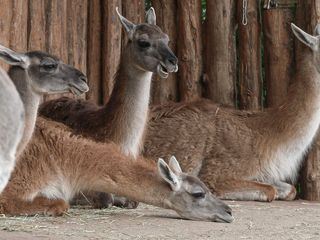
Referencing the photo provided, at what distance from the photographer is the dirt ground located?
24.7 ft

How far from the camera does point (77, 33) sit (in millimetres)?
11492

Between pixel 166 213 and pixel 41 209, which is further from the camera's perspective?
pixel 166 213

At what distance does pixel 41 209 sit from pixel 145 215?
979 millimetres

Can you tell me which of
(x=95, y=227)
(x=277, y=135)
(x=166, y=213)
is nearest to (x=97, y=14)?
(x=277, y=135)

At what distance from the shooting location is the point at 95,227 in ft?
26.0

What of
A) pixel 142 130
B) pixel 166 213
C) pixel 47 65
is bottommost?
pixel 166 213

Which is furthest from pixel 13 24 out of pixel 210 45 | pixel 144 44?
pixel 210 45

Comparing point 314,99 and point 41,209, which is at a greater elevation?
point 314,99

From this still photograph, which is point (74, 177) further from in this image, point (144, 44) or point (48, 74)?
point (144, 44)

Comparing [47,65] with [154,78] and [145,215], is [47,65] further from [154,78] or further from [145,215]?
[154,78]

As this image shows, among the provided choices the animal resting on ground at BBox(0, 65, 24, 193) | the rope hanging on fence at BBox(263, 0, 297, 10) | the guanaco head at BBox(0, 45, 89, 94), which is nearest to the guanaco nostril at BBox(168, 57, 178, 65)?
the guanaco head at BBox(0, 45, 89, 94)

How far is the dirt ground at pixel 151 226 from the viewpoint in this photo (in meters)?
7.54

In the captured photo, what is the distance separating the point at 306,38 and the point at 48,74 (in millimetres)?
3412

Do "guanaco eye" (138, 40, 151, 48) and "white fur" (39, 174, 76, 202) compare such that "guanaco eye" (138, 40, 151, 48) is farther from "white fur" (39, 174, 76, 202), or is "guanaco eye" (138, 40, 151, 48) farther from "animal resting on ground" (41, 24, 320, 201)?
"white fur" (39, 174, 76, 202)
